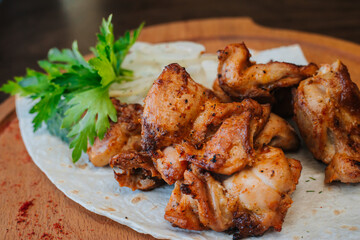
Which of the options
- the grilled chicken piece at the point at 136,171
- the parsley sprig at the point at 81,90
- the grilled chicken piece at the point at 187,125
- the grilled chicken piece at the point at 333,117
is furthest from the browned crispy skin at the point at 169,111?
the grilled chicken piece at the point at 333,117

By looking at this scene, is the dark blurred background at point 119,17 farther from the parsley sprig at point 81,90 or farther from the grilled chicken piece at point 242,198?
the grilled chicken piece at point 242,198

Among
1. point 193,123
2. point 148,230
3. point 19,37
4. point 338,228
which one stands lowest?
point 19,37

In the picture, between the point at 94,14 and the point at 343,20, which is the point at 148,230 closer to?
the point at 343,20

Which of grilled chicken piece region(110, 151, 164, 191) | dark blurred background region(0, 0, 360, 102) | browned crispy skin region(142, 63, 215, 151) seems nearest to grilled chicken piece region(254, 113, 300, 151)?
browned crispy skin region(142, 63, 215, 151)

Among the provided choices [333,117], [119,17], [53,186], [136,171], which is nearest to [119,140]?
[136,171]

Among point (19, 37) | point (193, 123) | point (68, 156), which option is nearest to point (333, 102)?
point (193, 123)

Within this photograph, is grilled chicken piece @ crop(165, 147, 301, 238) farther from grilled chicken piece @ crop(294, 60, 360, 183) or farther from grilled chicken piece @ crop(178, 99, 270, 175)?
grilled chicken piece @ crop(294, 60, 360, 183)

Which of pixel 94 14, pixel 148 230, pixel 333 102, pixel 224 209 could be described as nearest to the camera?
pixel 224 209

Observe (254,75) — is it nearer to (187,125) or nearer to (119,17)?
(187,125)
